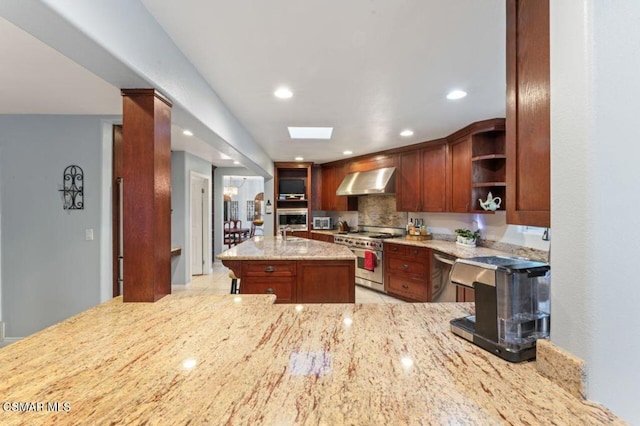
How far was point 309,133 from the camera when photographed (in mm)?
3918

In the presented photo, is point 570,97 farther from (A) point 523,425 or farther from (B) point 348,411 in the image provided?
(B) point 348,411

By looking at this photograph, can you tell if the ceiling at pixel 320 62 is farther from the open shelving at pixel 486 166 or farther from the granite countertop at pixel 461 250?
the granite countertop at pixel 461 250

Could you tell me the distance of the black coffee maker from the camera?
938 millimetres

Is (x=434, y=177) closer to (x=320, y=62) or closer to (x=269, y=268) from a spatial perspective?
(x=269, y=268)

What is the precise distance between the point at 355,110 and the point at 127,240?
2.17 metres

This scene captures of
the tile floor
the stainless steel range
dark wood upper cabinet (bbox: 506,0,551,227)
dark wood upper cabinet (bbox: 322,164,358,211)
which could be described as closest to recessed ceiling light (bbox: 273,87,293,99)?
dark wood upper cabinet (bbox: 506,0,551,227)

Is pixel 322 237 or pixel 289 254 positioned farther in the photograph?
pixel 322 237

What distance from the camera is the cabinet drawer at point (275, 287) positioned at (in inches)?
117

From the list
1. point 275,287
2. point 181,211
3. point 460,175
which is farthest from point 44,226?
point 460,175

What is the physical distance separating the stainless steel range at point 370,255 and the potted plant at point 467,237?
1.12 m

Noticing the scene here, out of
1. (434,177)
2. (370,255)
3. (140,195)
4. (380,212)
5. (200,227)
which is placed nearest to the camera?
(140,195)

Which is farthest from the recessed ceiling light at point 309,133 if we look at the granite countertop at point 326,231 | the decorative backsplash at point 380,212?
the granite countertop at point 326,231

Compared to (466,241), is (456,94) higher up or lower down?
higher up

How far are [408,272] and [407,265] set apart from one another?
98 millimetres
